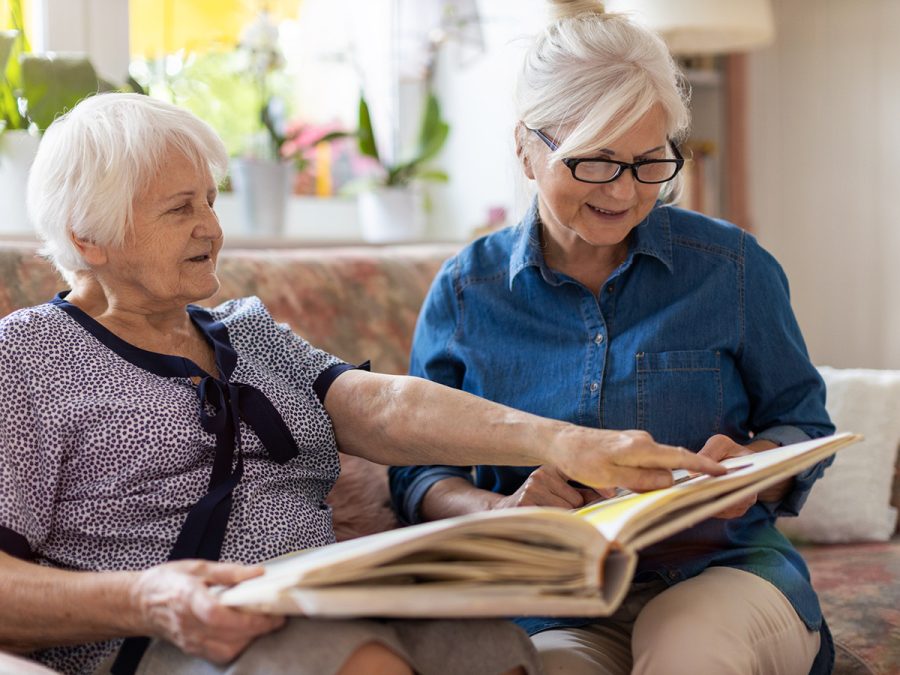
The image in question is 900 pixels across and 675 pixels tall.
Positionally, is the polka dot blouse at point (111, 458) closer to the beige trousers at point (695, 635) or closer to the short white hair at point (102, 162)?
the short white hair at point (102, 162)

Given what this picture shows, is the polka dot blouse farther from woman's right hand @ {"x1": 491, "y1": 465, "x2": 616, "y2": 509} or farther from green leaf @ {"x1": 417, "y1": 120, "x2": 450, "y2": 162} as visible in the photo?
green leaf @ {"x1": 417, "y1": 120, "x2": 450, "y2": 162}

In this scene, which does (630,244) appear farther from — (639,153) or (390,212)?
(390,212)

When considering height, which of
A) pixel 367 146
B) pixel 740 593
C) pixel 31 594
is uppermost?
pixel 367 146

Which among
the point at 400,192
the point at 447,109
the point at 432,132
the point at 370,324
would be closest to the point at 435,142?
the point at 432,132

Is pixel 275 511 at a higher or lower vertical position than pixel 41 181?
lower

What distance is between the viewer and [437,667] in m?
1.05

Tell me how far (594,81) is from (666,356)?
1.26ft

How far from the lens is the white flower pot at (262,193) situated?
2.68 meters

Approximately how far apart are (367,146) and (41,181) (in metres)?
1.60

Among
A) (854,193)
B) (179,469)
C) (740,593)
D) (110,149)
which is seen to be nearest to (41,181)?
(110,149)

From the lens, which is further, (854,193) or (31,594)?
(854,193)

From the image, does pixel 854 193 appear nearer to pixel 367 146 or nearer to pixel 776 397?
pixel 367 146

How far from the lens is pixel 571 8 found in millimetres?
1517

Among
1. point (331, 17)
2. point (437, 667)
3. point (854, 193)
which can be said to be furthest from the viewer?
point (854, 193)
